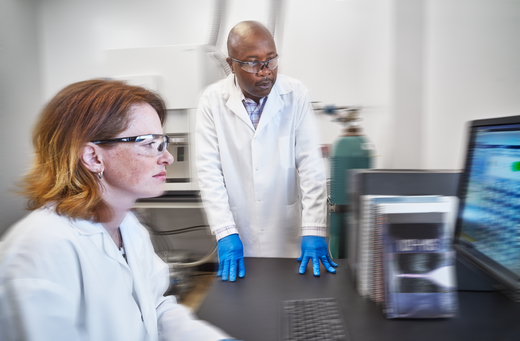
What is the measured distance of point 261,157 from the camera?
1531mm


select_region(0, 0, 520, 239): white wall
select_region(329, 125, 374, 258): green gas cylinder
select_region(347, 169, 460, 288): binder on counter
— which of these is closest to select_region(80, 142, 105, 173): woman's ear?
select_region(347, 169, 460, 288): binder on counter

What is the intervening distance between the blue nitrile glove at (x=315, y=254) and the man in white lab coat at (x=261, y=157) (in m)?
0.19

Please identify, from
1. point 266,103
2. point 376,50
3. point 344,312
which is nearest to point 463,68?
point 376,50

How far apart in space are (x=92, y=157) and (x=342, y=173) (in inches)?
48.7

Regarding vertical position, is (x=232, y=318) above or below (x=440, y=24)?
below

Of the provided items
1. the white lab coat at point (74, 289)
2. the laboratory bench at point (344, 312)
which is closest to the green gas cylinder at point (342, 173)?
the laboratory bench at point (344, 312)

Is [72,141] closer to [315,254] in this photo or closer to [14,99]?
[14,99]

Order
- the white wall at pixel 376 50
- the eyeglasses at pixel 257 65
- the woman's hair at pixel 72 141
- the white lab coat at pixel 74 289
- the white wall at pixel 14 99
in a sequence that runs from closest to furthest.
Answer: the white lab coat at pixel 74 289, the woman's hair at pixel 72 141, the white wall at pixel 14 99, the eyeglasses at pixel 257 65, the white wall at pixel 376 50

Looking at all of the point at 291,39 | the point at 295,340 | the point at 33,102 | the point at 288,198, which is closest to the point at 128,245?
the point at 295,340

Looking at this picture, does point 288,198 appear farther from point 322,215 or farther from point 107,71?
point 107,71

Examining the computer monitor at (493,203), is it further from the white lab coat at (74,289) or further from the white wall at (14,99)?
the white wall at (14,99)

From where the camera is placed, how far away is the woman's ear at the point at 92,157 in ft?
2.27

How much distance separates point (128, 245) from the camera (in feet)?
2.69

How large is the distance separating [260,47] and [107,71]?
3.83 feet
